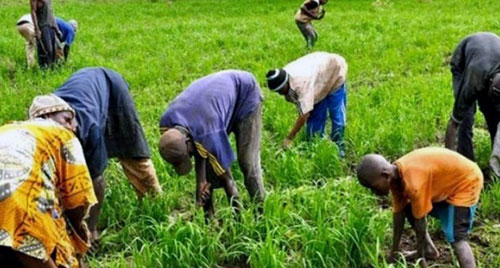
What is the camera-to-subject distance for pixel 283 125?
6977mm

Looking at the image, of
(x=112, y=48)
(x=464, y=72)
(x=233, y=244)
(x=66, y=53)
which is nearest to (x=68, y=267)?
(x=233, y=244)

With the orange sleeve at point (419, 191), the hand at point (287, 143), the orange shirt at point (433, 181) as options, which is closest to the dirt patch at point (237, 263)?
the orange shirt at point (433, 181)

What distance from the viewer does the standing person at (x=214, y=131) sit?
417cm

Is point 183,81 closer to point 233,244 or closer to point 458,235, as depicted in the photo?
point 233,244

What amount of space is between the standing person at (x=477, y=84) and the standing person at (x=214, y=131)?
5.75 feet

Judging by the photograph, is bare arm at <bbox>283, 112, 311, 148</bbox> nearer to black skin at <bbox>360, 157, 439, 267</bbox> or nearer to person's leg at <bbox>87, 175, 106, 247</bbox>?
black skin at <bbox>360, 157, 439, 267</bbox>

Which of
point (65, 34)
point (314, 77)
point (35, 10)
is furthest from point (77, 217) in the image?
point (65, 34)

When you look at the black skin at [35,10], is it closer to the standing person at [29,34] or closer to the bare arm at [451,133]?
the standing person at [29,34]

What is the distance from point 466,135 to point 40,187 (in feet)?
13.5

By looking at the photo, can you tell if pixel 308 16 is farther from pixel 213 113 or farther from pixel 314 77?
pixel 213 113

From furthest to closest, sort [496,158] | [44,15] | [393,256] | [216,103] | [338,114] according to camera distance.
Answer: [44,15]
[338,114]
[496,158]
[216,103]
[393,256]

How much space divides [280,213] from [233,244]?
1.40ft

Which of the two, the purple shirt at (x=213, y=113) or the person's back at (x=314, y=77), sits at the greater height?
the purple shirt at (x=213, y=113)

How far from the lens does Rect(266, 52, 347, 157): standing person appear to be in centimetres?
579
